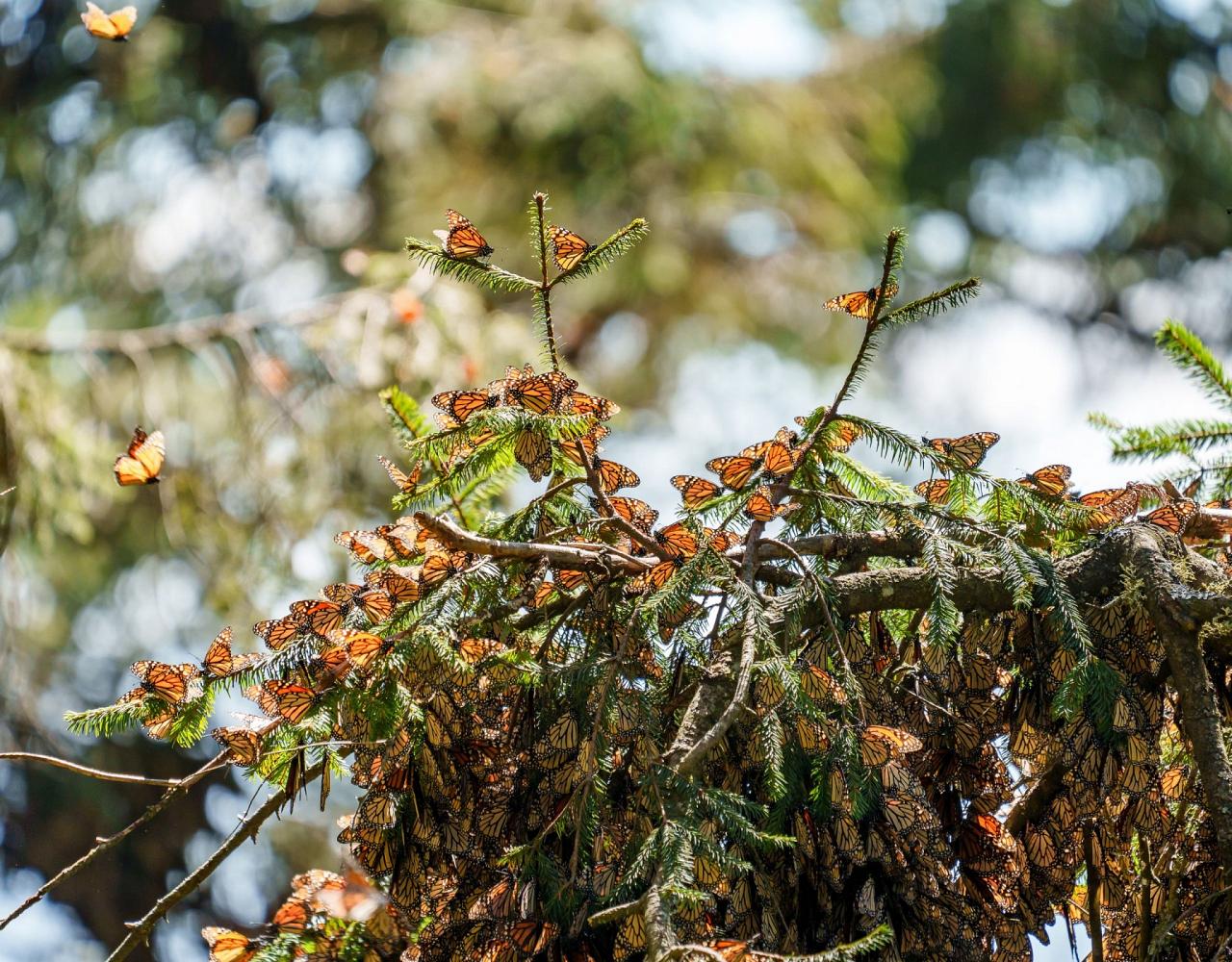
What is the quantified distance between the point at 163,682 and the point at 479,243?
37 centimetres

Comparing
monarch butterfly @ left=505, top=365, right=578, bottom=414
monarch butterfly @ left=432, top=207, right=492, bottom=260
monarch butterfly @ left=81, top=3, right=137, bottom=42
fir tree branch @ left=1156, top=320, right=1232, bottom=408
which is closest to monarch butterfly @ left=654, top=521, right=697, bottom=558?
monarch butterfly @ left=505, top=365, right=578, bottom=414

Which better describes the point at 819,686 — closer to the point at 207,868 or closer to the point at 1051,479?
the point at 1051,479

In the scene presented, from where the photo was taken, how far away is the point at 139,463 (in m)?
1.27

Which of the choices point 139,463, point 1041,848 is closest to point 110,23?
point 139,463

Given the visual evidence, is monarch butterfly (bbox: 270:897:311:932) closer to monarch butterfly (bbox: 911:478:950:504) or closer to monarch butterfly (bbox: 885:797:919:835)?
monarch butterfly (bbox: 885:797:919:835)

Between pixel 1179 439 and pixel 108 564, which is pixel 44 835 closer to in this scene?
pixel 108 564

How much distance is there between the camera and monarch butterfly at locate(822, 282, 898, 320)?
32.2 inches

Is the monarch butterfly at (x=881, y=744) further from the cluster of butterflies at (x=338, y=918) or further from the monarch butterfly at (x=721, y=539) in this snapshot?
the cluster of butterflies at (x=338, y=918)

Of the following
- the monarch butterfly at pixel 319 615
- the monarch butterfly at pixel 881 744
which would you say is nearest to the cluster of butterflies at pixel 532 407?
the monarch butterfly at pixel 319 615

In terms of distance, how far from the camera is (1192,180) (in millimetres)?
10180

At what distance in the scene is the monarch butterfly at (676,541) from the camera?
0.85 meters

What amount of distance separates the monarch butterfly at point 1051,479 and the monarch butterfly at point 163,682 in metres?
0.63

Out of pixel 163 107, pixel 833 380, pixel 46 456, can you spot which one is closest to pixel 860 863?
pixel 46 456

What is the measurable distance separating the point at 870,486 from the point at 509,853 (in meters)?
0.44
